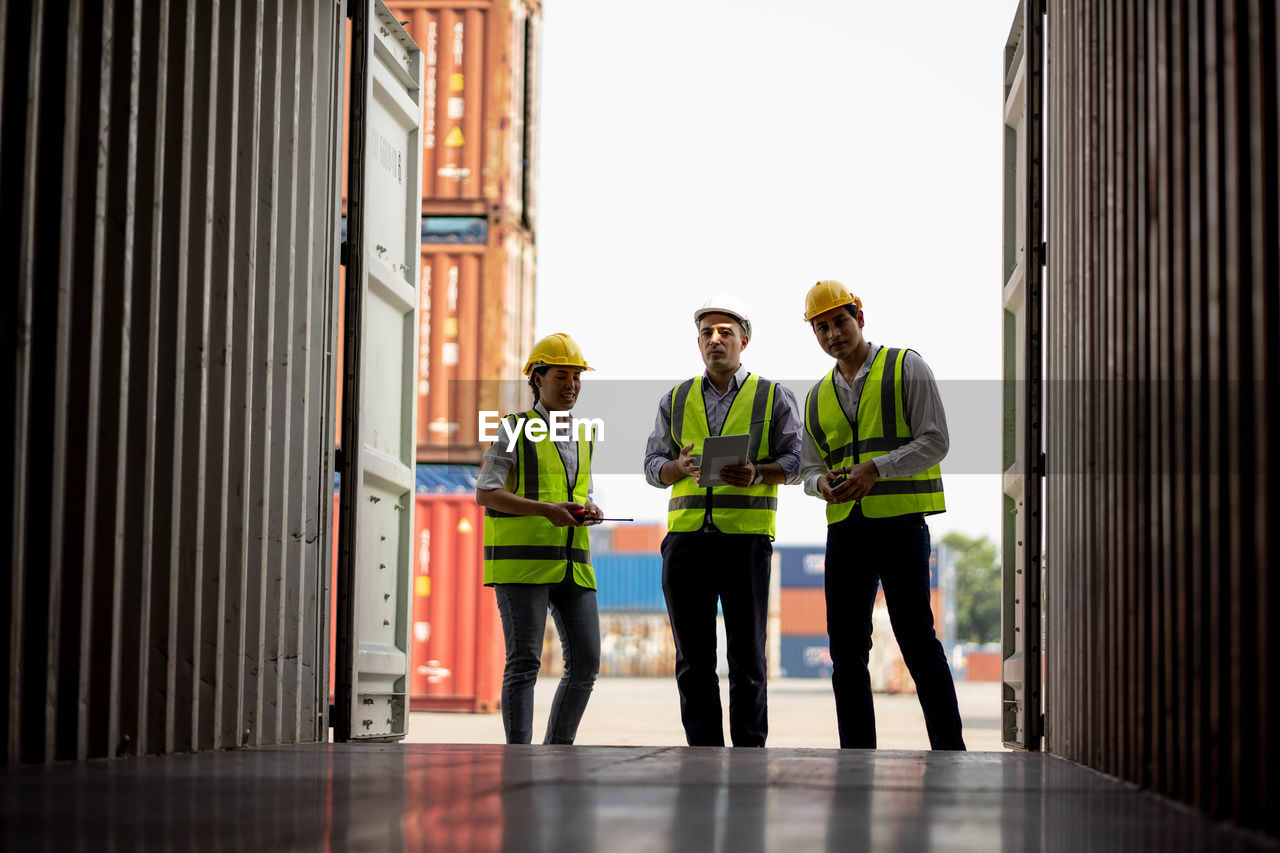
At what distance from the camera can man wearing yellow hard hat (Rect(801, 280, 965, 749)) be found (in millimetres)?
5434

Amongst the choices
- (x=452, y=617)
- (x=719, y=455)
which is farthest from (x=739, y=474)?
(x=452, y=617)

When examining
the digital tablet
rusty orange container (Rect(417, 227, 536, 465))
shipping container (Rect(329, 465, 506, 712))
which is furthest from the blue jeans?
rusty orange container (Rect(417, 227, 536, 465))

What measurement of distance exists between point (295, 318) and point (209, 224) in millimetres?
869

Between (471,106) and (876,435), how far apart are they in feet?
29.3

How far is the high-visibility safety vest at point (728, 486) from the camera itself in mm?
5961

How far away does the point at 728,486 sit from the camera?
19.6 ft

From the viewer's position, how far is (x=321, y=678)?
5.43 meters

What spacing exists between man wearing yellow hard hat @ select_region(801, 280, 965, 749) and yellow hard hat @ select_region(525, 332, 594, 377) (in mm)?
1236

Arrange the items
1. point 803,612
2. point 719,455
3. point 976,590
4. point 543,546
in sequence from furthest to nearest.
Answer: point 976,590 → point 803,612 → point 543,546 → point 719,455

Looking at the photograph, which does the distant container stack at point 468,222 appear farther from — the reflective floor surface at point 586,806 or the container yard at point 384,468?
the reflective floor surface at point 586,806

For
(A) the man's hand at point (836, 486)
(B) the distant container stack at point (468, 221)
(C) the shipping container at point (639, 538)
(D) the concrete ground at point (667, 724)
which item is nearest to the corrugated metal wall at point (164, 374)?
(A) the man's hand at point (836, 486)

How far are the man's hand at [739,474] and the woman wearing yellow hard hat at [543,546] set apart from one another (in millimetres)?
669

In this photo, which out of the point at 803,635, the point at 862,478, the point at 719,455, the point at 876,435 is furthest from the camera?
the point at 803,635

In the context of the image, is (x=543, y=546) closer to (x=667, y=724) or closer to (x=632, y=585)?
(x=667, y=724)
